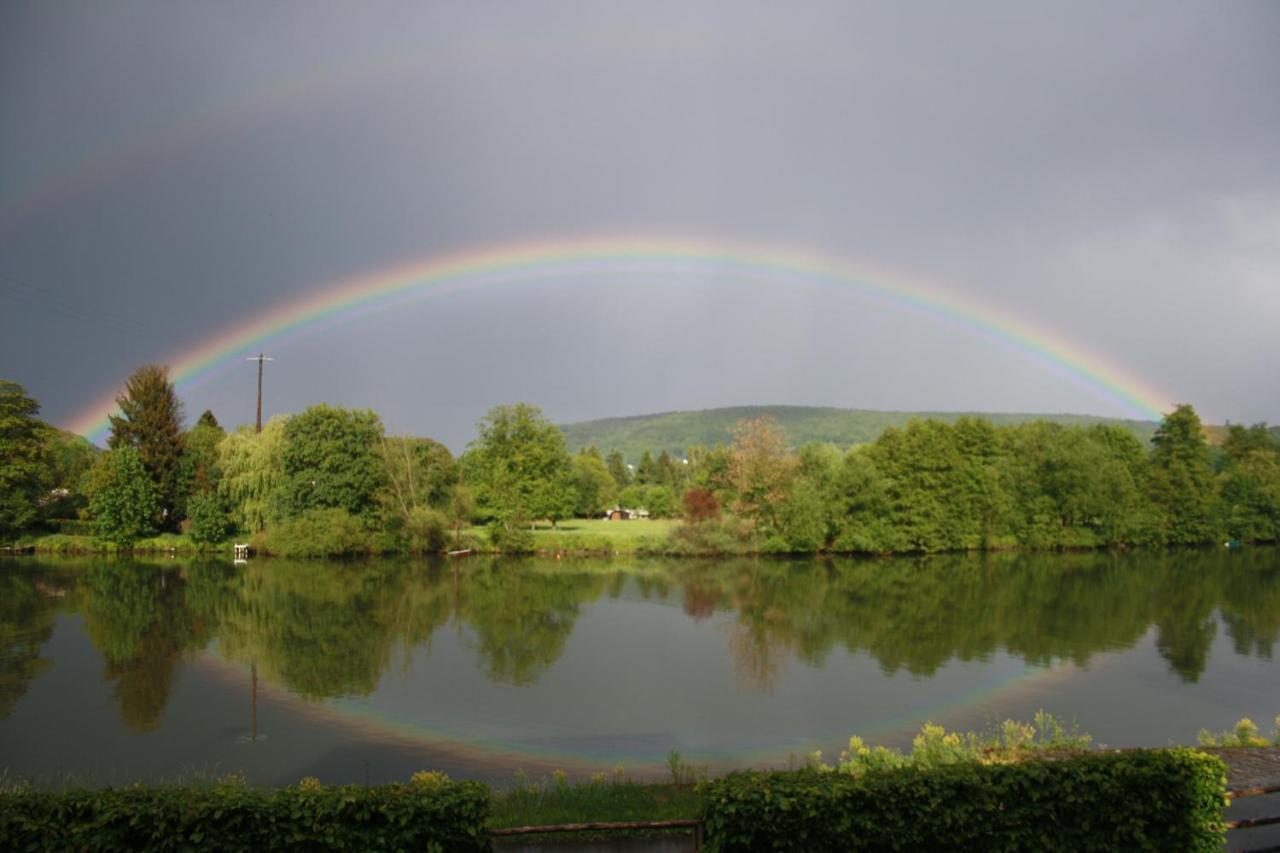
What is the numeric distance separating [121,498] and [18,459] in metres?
6.08

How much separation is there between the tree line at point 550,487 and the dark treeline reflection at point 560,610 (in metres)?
4.10

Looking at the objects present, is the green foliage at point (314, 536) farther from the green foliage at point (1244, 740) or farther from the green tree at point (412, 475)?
the green foliage at point (1244, 740)

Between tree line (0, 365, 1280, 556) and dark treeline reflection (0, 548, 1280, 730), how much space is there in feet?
13.5

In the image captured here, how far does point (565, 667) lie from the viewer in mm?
21109

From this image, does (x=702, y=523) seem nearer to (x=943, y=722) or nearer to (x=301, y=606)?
(x=301, y=606)

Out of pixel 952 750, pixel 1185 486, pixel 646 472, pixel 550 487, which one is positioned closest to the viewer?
pixel 952 750

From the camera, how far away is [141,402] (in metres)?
49.9

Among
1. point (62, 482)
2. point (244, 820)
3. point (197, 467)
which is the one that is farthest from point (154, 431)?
point (244, 820)

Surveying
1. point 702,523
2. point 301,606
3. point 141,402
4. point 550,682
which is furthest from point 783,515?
point 141,402

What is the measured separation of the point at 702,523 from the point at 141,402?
34.7 metres

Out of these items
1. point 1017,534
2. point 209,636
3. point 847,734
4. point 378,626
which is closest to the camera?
point 847,734

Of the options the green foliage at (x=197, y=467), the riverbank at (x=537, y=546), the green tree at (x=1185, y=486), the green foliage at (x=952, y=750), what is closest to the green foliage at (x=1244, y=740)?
the green foliage at (x=952, y=750)

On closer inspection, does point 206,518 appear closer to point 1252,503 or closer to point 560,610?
point 560,610

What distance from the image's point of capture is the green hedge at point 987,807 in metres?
7.00
